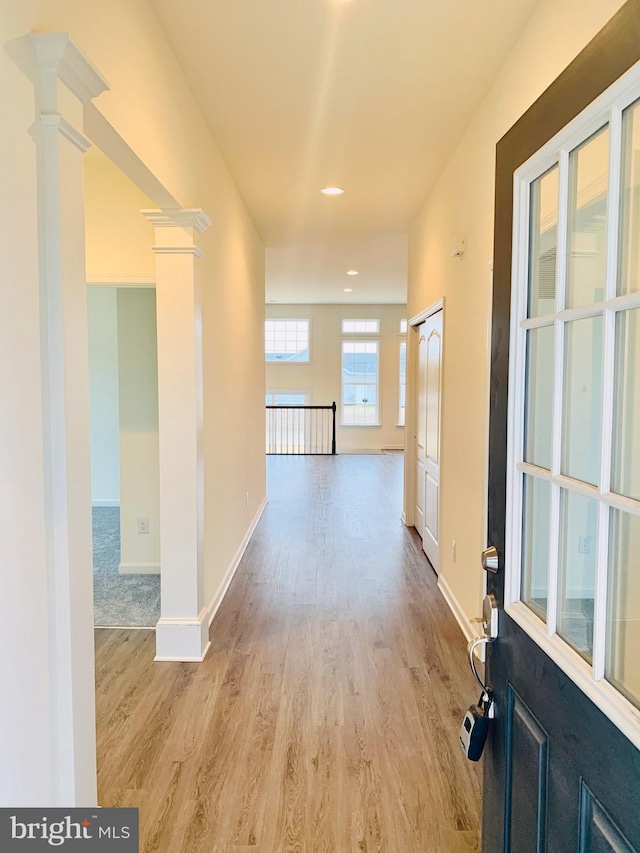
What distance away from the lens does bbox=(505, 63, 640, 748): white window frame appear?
0.85 meters

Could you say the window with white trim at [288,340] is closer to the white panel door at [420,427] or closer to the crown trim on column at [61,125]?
the white panel door at [420,427]

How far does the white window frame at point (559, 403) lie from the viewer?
85 centimetres

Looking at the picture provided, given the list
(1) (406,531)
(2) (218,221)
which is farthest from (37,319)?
(1) (406,531)

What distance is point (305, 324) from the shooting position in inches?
455

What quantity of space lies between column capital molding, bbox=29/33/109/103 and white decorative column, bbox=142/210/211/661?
1.21 meters

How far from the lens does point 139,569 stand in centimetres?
419

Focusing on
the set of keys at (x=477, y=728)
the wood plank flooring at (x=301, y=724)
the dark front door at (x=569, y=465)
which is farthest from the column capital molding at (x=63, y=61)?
the wood plank flooring at (x=301, y=724)

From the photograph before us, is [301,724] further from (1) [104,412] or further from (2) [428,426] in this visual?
(1) [104,412]

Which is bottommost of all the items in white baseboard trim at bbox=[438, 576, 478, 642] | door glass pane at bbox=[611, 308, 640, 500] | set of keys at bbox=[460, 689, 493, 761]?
white baseboard trim at bbox=[438, 576, 478, 642]

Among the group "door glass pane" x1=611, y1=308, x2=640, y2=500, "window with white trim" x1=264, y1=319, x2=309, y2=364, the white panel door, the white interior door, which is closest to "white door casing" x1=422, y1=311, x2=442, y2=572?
the white interior door

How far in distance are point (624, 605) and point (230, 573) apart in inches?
134

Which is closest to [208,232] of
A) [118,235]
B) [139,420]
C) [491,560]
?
[118,235]

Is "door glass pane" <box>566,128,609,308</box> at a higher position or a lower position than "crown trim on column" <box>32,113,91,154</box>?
lower

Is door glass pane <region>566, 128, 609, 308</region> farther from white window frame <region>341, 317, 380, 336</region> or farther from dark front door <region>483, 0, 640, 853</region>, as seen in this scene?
white window frame <region>341, 317, 380, 336</region>
